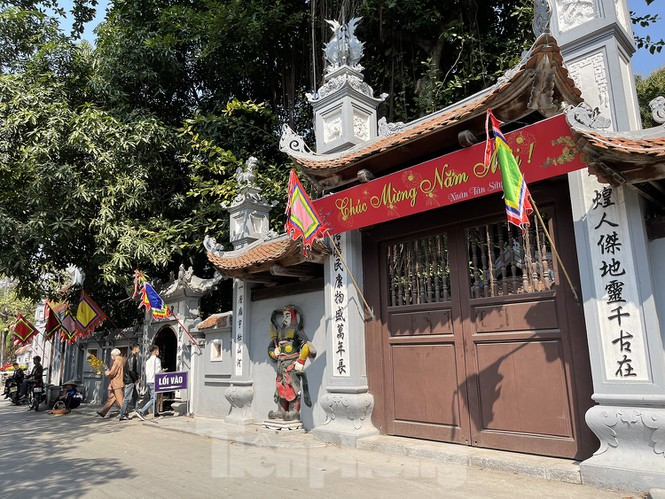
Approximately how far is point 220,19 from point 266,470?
9.49 m

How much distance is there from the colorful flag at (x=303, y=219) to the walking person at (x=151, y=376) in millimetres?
5488

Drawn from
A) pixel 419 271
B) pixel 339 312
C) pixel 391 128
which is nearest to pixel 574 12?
pixel 391 128

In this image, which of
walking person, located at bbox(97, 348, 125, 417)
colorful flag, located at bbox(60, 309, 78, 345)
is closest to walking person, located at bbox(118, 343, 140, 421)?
walking person, located at bbox(97, 348, 125, 417)

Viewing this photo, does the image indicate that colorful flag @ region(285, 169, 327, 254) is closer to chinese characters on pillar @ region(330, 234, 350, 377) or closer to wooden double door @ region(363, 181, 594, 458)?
chinese characters on pillar @ region(330, 234, 350, 377)

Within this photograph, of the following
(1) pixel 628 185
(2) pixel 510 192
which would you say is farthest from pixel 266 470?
(1) pixel 628 185

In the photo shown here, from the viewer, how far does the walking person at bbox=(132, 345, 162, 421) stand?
10289mm

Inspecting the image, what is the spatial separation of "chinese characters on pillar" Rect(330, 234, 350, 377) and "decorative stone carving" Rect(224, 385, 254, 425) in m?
2.51

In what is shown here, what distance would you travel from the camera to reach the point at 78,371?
15906 mm

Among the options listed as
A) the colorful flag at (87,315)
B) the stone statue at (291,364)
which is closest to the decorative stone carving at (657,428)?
the stone statue at (291,364)

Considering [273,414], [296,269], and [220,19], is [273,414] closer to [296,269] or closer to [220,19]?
[296,269]

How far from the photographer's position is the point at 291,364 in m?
7.93

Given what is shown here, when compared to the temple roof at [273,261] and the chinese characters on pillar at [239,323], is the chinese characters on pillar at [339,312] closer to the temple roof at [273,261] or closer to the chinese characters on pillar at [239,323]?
the temple roof at [273,261]

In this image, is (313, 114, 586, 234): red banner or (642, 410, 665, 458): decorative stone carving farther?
(313, 114, 586, 234): red banner

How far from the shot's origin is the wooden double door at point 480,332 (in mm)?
5129
